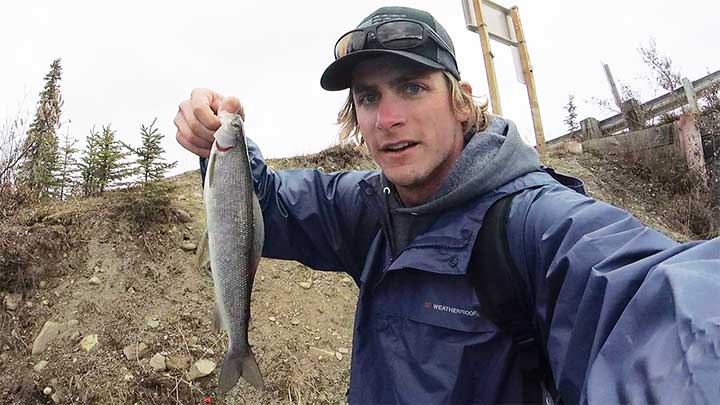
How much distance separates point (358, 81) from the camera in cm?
261

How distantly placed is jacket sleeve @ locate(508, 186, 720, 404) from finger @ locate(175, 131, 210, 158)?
1749 mm

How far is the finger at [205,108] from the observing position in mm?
2570

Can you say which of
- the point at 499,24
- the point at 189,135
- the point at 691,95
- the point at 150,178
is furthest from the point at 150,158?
the point at 691,95

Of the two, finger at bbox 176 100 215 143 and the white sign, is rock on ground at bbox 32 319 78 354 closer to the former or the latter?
finger at bbox 176 100 215 143

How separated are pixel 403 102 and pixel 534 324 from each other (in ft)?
4.01

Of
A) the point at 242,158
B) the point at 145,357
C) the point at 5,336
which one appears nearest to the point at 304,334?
the point at 145,357

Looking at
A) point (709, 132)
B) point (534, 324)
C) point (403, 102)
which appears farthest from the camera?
point (709, 132)

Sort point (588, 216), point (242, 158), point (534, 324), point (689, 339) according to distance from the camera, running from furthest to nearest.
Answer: point (242, 158)
point (534, 324)
point (588, 216)
point (689, 339)

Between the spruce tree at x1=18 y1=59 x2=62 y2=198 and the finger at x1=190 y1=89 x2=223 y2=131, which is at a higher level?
the spruce tree at x1=18 y1=59 x2=62 y2=198

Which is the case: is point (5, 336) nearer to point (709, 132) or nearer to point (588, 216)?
point (588, 216)

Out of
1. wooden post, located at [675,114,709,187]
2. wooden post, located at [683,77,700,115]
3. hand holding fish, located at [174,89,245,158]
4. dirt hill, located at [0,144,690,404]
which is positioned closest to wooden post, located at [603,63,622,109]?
wooden post, located at [683,77,700,115]

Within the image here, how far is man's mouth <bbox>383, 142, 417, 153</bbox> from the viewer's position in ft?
8.05

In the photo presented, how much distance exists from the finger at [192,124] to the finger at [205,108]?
0.07 feet

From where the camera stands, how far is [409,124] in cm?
245
